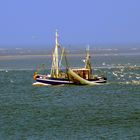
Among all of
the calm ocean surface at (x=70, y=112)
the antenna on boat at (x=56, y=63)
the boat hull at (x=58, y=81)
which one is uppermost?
the antenna on boat at (x=56, y=63)

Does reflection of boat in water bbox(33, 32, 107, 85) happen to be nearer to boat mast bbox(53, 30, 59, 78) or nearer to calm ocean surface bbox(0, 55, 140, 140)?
boat mast bbox(53, 30, 59, 78)

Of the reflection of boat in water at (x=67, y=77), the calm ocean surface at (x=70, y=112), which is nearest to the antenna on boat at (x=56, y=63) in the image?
the reflection of boat in water at (x=67, y=77)

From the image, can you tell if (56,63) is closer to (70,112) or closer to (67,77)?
(67,77)

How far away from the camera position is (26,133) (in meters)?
43.9

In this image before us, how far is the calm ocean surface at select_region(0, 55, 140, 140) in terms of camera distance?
143ft

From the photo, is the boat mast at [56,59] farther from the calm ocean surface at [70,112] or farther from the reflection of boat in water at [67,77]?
the calm ocean surface at [70,112]

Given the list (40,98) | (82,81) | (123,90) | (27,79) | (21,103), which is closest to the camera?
(21,103)

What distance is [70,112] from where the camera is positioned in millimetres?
53781

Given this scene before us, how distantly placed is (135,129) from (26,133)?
5934 millimetres

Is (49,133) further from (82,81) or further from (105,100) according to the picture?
(82,81)

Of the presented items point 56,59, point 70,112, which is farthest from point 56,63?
point 70,112

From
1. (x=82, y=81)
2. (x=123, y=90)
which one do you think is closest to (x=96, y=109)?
(x=123, y=90)

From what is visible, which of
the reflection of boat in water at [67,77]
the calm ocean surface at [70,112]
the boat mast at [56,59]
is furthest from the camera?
the reflection of boat in water at [67,77]

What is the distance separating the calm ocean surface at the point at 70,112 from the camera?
43656 mm
